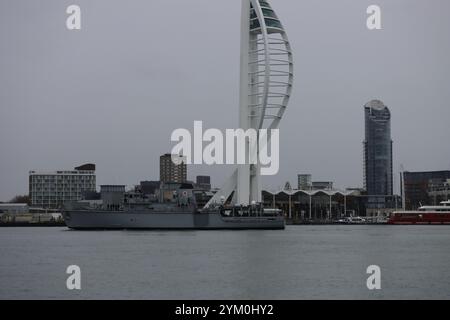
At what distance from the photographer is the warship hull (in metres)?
79.3

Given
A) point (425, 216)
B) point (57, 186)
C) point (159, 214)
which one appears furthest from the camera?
point (57, 186)

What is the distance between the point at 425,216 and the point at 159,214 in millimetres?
49117

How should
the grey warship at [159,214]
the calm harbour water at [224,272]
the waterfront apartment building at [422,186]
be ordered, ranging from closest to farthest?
the calm harbour water at [224,272] < the grey warship at [159,214] < the waterfront apartment building at [422,186]

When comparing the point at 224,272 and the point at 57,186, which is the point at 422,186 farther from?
the point at 224,272

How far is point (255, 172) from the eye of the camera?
82.3m

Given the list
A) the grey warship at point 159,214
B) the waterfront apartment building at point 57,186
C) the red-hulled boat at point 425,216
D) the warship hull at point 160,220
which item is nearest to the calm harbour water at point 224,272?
the warship hull at point 160,220

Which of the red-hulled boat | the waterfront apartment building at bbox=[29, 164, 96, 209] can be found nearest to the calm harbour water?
the red-hulled boat

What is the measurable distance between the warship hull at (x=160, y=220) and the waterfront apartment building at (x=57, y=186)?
9231 cm

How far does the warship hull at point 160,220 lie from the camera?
79312 millimetres

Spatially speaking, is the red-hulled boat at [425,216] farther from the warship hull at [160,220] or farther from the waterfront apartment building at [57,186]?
the waterfront apartment building at [57,186]

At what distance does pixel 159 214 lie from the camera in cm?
7969

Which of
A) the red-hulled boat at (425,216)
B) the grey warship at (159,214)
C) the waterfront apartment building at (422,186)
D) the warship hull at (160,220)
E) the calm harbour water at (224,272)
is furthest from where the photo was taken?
the waterfront apartment building at (422,186)

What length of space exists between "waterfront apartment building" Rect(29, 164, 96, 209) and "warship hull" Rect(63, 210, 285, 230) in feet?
303

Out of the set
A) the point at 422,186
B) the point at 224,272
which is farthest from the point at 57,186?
the point at 224,272
